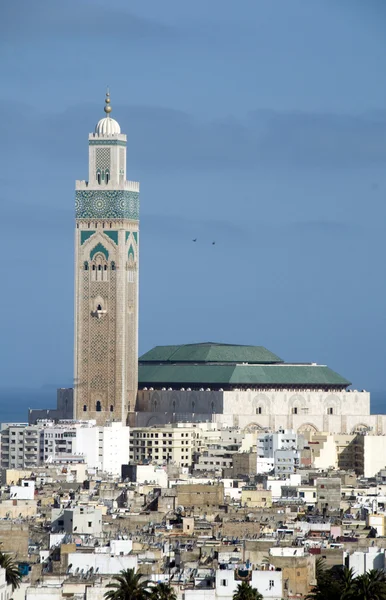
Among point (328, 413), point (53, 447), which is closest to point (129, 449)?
point (53, 447)

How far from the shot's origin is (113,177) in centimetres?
13675

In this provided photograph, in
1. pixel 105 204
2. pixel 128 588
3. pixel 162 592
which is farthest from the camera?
pixel 105 204

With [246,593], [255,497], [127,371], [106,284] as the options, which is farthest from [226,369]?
[246,593]

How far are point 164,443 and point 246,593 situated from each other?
203 ft

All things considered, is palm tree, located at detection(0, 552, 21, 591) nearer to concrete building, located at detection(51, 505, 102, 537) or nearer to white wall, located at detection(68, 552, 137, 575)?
white wall, located at detection(68, 552, 137, 575)

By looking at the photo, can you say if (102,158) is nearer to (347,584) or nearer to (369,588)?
(347,584)

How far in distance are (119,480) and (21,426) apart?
2073 centimetres

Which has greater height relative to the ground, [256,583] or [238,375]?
[238,375]

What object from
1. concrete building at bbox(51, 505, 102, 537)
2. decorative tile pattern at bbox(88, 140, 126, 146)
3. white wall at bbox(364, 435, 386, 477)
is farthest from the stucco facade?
concrete building at bbox(51, 505, 102, 537)

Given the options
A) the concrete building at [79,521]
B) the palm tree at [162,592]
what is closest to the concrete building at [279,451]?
the concrete building at [79,521]

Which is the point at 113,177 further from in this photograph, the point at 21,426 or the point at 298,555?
the point at 298,555

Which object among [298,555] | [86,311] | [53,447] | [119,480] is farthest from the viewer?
[86,311]

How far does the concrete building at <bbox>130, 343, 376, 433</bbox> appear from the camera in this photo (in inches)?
5349

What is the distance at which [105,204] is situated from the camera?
13675 centimetres
